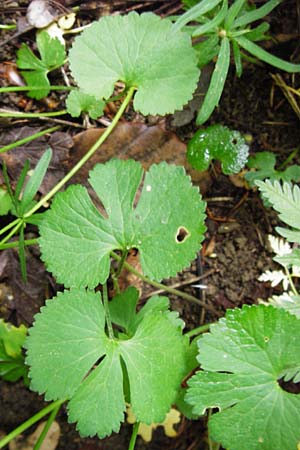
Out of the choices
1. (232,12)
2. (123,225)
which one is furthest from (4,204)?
(232,12)

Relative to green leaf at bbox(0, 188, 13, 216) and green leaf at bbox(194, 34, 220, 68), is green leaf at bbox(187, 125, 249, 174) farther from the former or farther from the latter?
green leaf at bbox(0, 188, 13, 216)

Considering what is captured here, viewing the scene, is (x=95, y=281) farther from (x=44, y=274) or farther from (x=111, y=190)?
(x=44, y=274)

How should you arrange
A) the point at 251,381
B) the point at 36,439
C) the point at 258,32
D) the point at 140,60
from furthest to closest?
the point at 36,439 < the point at 258,32 < the point at 140,60 < the point at 251,381

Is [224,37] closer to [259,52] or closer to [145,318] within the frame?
[259,52]

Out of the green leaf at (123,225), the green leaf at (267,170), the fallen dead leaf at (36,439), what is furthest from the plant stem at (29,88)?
the fallen dead leaf at (36,439)

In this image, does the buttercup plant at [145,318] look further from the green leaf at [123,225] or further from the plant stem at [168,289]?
the plant stem at [168,289]

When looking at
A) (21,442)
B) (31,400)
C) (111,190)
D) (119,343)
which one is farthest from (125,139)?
(21,442)
